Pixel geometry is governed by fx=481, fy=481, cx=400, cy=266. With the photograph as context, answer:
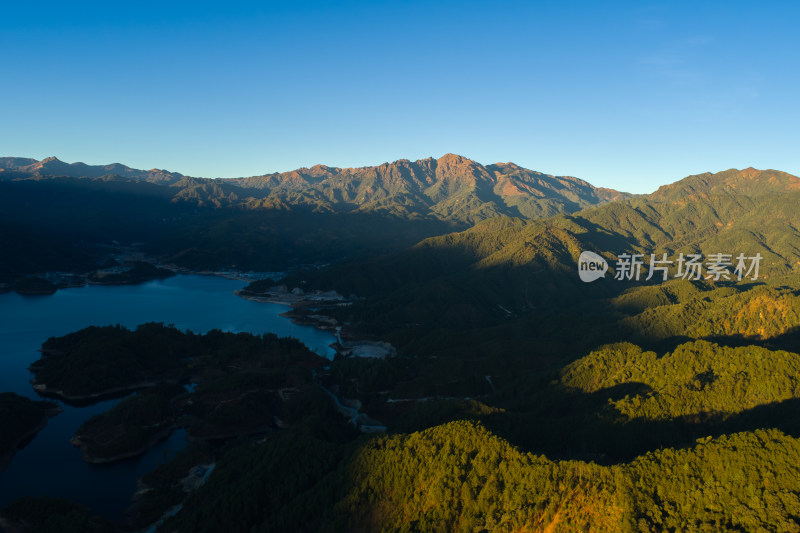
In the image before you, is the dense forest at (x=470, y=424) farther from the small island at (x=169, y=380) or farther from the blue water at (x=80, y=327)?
the blue water at (x=80, y=327)

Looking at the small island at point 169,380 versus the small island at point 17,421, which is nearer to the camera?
the small island at point 17,421

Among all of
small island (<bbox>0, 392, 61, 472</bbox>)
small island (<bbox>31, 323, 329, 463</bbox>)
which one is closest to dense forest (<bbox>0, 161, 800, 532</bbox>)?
small island (<bbox>31, 323, 329, 463</bbox>)

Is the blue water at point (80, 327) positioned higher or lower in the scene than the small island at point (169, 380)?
lower

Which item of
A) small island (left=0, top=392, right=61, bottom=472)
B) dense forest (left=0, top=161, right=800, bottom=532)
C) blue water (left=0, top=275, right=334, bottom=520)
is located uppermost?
dense forest (left=0, top=161, right=800, bottom=532)

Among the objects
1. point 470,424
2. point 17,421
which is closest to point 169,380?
point 17,421

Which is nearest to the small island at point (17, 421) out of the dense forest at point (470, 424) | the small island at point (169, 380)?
the small island at point (169, 380)

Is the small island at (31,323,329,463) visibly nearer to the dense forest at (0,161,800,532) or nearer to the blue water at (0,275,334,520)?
the dense forest at (0,161,800,532)

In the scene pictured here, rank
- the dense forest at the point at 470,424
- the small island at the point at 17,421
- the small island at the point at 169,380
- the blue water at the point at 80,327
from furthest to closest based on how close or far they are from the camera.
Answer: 1. the small island at the point at 169,380
2. the small island at the point at 17,421
3. the blue water at the point at 80,327
4. the dense forest at the point at 470,424

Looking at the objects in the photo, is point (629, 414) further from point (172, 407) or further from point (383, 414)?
point (172, 407)

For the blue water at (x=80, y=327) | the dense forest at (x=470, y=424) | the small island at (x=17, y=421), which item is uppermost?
the dense forest at (x=470, y=424)
